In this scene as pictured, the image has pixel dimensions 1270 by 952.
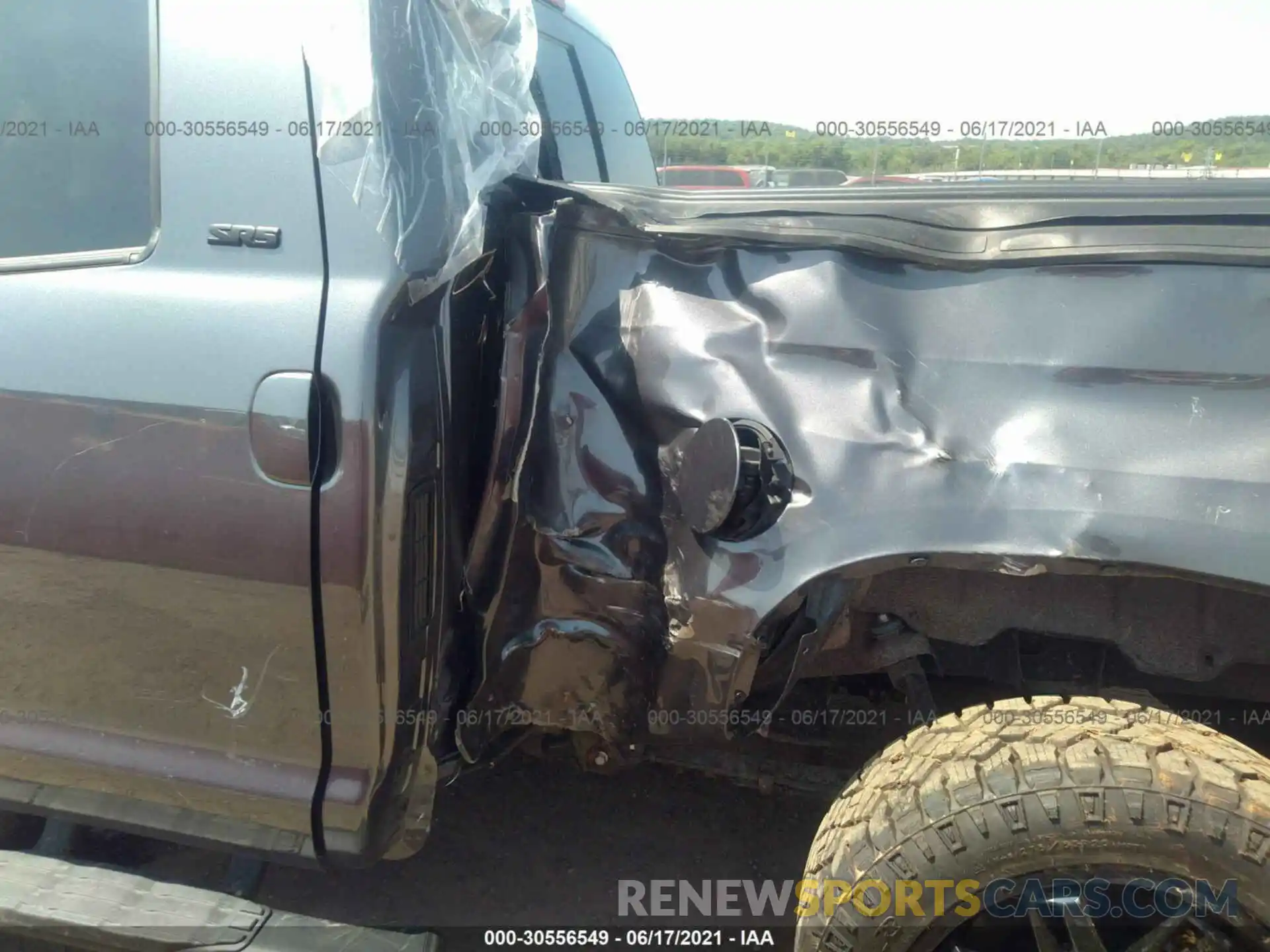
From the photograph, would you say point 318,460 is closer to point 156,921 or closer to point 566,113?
Answer: point 156,921

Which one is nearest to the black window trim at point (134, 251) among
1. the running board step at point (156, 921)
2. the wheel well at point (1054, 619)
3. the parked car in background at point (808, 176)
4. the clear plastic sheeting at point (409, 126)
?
the clear plastic sheeting at point (409, 126)

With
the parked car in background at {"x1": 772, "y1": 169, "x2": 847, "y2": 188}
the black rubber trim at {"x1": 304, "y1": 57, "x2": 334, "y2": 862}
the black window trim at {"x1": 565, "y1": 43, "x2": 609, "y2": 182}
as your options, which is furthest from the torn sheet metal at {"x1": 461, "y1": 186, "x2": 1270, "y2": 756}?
the parked car in background at {"x1": 772, "y1": 169, "x2": 847, "y2": 188}

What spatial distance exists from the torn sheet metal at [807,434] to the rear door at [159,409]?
38cm

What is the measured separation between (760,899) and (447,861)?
2.73 feet

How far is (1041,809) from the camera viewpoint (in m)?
1.40

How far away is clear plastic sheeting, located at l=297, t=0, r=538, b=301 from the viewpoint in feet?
5.03

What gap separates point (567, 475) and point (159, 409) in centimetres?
71

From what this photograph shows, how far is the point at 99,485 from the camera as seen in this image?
1634 mm

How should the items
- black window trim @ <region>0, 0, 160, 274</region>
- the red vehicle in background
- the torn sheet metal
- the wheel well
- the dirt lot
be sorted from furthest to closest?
the red vehicle in background < the dirt lot < black window trim @ <region>0, 0, 160, 274</region> < the wheel well < the torn sheet metal

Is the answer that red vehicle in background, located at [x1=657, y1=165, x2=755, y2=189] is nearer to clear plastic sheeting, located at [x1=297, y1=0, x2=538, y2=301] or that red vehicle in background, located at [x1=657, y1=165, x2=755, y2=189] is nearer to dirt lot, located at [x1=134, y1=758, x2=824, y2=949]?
dirt lot, located at [x1=134, y1=758, x2=824, y2=949]

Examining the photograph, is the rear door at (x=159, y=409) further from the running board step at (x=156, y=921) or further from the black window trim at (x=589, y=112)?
the black window trim at (x=589, y=112)

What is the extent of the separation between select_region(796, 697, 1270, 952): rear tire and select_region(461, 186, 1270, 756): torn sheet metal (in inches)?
12.5

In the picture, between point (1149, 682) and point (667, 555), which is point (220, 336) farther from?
point (1149, 682)

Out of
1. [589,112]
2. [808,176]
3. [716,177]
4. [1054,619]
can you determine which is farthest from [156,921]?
[716,177]
